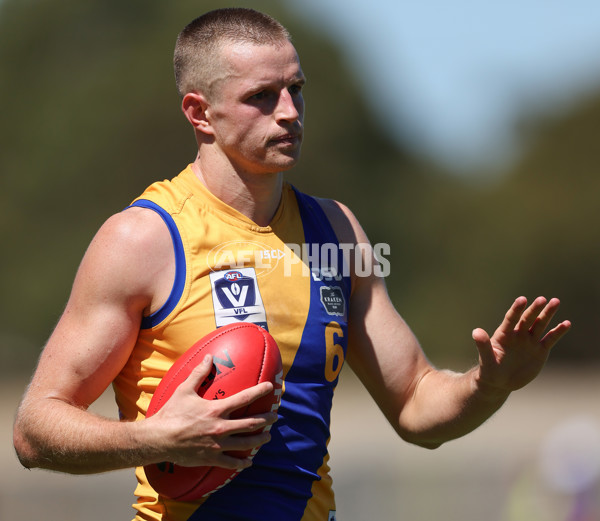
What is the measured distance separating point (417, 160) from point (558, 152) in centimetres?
680

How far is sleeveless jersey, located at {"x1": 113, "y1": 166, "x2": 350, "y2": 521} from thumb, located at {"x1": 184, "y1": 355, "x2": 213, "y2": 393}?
0.27 metres

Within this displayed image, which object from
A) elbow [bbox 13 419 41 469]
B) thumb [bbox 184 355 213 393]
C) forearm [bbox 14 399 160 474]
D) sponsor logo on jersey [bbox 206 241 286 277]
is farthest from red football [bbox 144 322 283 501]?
elbow [bbox 13 419 41 469]

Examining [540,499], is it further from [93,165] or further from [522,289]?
[93,165]

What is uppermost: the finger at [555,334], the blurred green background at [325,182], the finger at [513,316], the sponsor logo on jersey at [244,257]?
the blurred green background at [325,182]

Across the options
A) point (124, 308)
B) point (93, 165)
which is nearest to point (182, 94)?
point (124, 308)

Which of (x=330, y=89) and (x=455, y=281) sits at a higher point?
(x=330, y=89)

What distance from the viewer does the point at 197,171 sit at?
4.11 meters

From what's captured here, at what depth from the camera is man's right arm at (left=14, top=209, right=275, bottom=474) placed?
132 inches

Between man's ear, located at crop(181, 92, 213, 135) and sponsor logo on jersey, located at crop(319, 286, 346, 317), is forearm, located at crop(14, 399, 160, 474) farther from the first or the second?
man's ear, located at crop(181, 92, 213, 135)

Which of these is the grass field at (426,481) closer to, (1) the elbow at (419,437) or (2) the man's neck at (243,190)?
(1) the elbow at (419,437)

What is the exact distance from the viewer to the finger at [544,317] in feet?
12.0

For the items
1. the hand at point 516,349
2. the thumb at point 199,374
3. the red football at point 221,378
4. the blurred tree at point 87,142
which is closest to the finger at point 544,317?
the hand at point 516,349

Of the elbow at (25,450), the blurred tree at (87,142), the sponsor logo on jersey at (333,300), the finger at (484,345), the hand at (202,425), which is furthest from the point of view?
the blurred tree at (87,142)

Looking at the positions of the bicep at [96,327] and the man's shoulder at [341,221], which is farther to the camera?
the man's shoulder at [341,221]
